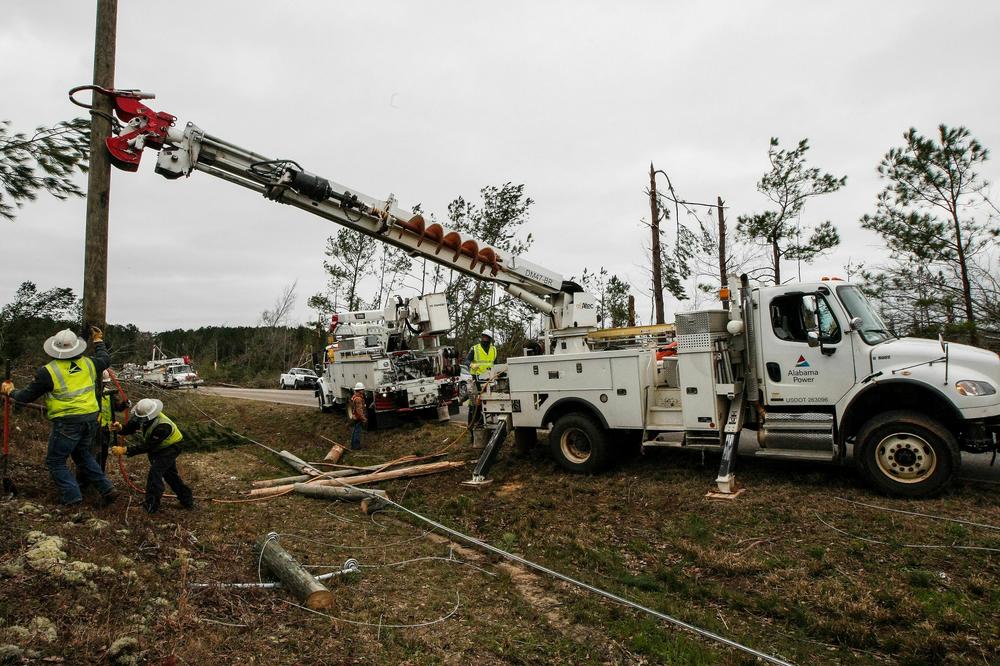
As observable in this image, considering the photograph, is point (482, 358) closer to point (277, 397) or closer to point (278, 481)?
point (278, 481)

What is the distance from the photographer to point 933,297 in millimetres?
17266

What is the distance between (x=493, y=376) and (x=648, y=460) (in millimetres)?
2766

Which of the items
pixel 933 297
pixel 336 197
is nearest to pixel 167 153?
pixel 336 197

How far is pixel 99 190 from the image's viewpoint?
6.59 metres

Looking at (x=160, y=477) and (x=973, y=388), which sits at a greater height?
(x=973, y=388)

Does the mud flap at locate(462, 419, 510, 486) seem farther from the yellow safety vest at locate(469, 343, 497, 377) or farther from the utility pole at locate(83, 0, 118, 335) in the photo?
the utility pole at locate(83, 0, 118, 335)

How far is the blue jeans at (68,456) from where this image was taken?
596 cm

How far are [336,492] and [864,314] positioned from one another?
7.27 metres

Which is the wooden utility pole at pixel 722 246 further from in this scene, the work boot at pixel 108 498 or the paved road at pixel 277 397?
Result: the work boot at pixel 108 498

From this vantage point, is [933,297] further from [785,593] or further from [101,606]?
[101,606]

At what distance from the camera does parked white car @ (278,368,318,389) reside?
35875mm

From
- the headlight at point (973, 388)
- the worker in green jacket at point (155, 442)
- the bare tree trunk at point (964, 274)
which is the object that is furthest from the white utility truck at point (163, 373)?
the bare tree trunk at point (964, 274)

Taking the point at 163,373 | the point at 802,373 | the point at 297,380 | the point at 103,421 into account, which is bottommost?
the point at 103,421

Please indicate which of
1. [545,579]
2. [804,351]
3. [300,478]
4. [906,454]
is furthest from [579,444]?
[300,478]
